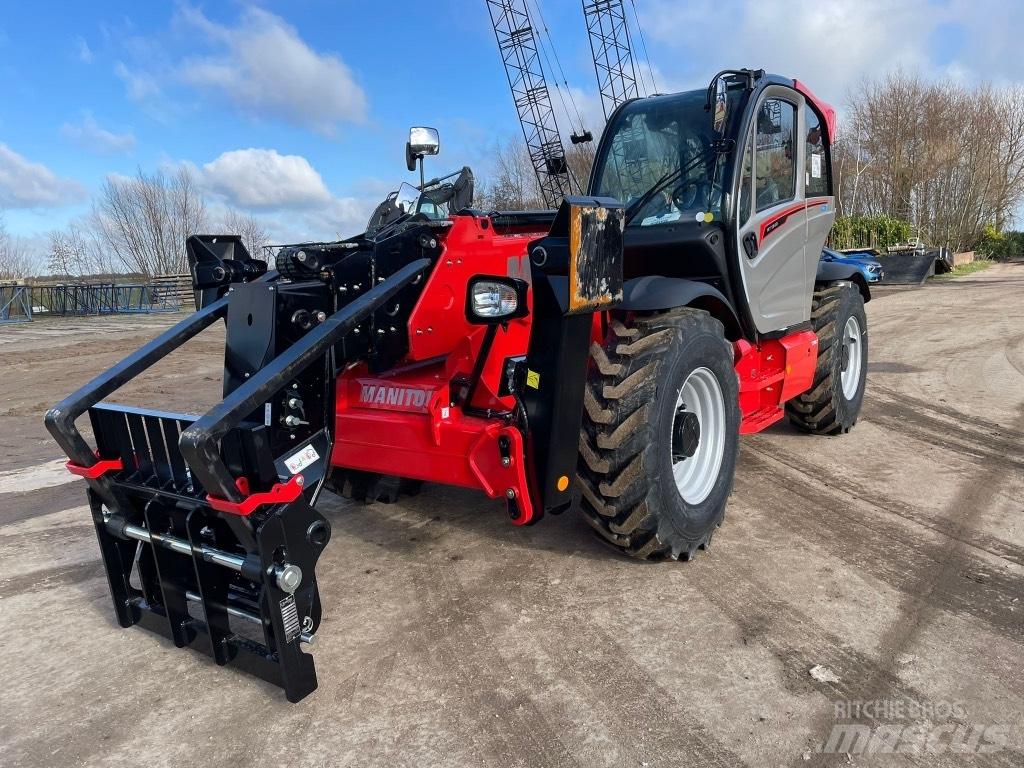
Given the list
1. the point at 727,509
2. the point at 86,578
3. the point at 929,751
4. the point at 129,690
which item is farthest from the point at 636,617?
the point at 86,578

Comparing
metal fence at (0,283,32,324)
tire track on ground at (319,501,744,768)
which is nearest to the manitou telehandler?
tire track on ground at (319,501,744,768)

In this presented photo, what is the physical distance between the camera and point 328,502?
15.6 feet

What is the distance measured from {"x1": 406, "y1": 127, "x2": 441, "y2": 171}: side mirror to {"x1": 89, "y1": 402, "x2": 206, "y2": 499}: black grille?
7.16ft

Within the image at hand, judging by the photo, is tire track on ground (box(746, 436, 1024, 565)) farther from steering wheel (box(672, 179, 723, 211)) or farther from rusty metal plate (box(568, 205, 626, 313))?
rusty metal plate (box(568, 205, 626, 313))

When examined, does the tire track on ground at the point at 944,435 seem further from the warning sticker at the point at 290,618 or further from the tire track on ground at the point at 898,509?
the warning sticker at the point at 290,618

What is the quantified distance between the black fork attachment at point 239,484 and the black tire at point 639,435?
0.97m

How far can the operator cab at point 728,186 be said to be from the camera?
165 inches

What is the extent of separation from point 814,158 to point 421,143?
2727 millimetres

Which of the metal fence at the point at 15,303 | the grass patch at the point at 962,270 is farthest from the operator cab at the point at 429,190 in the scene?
the grass patch at the point at 962,270

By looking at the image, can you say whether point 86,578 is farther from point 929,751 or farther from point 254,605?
point 929,751

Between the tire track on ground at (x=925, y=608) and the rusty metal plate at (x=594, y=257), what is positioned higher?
the rusty metal plate at (x=594, y=257)

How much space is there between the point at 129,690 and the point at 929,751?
2.73 m

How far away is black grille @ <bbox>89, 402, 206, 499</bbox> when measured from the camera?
287 cm

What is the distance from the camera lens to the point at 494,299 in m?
3.15
